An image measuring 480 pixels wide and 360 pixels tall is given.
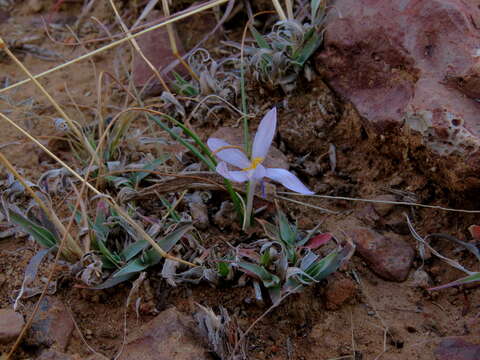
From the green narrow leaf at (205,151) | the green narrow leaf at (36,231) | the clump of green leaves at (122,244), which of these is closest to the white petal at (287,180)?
the green narrow leaf at (205,151)

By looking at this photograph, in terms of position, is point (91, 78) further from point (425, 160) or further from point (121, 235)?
point (425, 160)

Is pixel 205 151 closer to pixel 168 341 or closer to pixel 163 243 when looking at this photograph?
pixel 163 243

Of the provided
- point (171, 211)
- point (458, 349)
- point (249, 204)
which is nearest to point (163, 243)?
point (171, 211)

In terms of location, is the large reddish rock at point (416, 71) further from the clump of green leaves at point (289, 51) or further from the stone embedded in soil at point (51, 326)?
the stone embedded in soil at point (51, 326)

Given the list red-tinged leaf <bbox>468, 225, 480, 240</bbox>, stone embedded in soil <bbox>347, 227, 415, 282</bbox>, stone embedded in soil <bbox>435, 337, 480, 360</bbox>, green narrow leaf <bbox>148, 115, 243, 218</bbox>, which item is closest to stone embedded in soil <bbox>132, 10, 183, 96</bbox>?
green narrow leaf <bbox>148, 115, 243, 218</bbox>

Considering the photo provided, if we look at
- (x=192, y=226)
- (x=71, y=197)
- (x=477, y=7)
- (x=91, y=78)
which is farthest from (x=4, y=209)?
(x=477, y=7)

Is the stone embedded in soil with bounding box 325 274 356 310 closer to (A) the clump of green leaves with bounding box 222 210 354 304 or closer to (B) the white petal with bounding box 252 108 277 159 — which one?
(A) the clump of green leaves with bounding box 222 210 354 304
